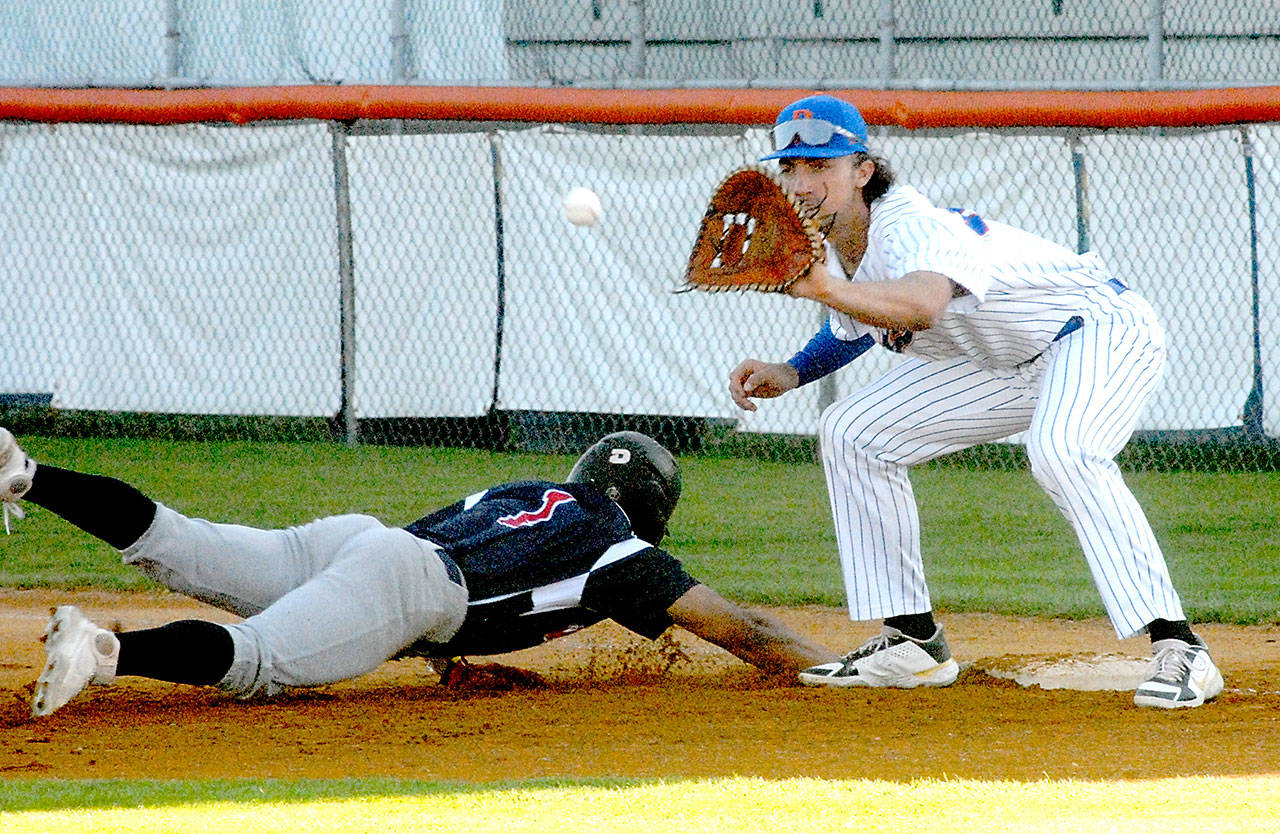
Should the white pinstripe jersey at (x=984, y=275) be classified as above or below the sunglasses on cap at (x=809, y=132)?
below

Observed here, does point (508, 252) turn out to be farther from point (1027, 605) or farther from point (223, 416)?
point (1027, 605)

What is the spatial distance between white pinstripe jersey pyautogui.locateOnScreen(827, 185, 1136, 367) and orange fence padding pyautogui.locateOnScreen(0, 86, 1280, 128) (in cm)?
451

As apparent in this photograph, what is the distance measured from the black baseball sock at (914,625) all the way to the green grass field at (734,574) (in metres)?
1.35

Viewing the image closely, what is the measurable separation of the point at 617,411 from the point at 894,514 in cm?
535

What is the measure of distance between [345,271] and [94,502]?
6.40 meters

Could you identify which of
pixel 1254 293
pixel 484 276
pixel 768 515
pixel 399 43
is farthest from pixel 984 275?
pixel 399 43

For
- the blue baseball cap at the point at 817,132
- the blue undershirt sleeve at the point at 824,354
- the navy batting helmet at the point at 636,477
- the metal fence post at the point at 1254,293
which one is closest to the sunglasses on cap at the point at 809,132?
the blue baseball cap at the point at 817,132

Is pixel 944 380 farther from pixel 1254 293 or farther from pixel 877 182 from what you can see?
pixel 1254 293

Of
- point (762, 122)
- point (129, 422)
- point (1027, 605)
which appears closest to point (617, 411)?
point (762, 122)

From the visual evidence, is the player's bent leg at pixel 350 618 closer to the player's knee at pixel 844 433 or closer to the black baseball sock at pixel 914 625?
the player's knee at pixel 844 433

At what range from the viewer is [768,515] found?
823 centimetres

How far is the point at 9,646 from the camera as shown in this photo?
5434 mm

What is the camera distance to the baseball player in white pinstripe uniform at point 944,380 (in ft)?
13.7

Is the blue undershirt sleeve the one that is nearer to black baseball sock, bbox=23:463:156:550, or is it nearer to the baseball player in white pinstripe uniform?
the baseball player in white pinstripe uniform
